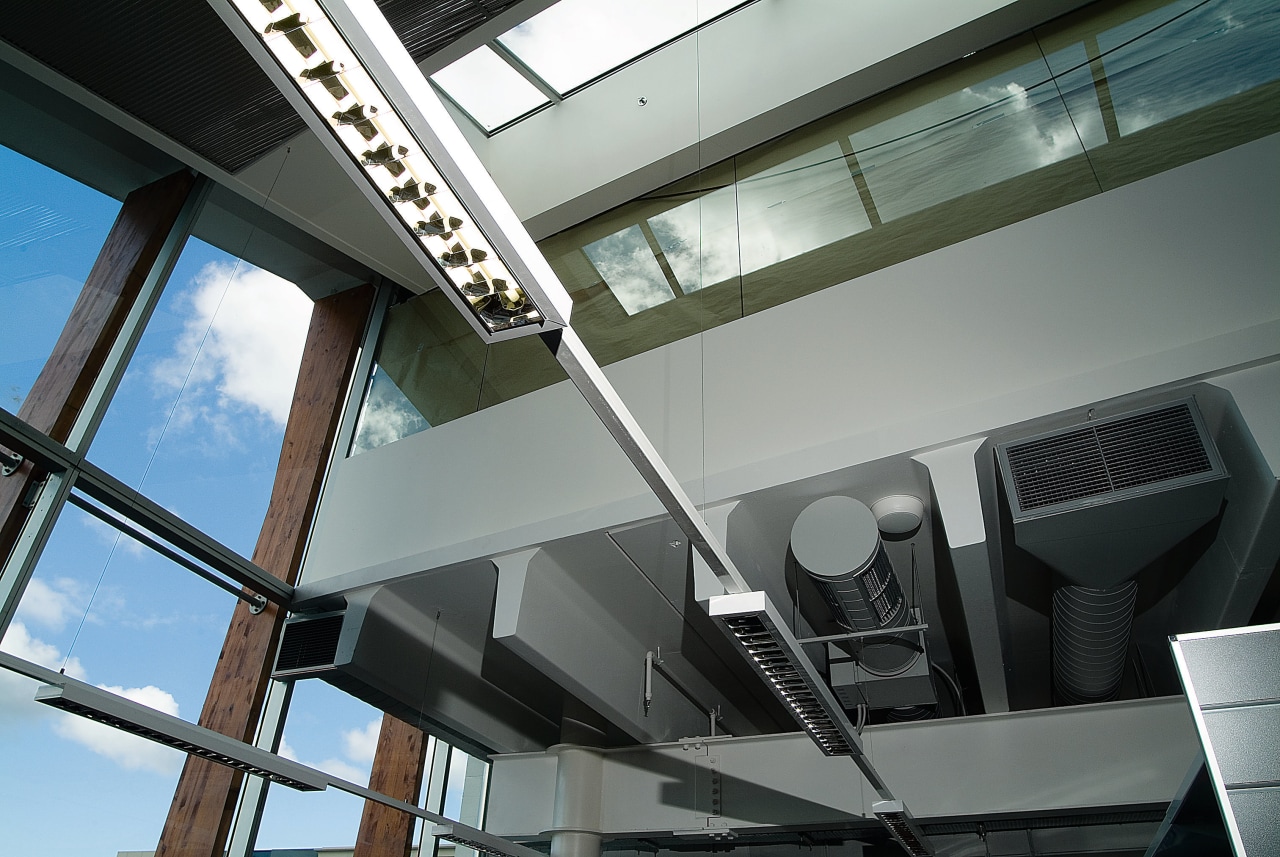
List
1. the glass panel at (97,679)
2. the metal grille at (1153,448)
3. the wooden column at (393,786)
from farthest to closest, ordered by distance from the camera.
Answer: the wooden column at (393,786), the glass panel at (97,679), the metal grille at (1153,448)

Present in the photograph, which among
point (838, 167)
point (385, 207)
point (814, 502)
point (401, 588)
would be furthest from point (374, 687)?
point (385, 207)

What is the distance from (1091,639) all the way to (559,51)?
3.86 meters

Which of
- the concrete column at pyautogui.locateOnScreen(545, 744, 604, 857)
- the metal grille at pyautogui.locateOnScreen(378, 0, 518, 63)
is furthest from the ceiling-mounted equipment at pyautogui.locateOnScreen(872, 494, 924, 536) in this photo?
the concrete column at pyautogui.locateOnScreen(545, 744, 604, 857)

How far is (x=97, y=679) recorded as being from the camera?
3611 millimetres

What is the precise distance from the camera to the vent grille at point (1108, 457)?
275cm

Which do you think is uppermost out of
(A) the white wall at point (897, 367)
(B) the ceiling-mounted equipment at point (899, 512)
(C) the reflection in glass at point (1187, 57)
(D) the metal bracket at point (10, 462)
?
(C) the reflection in glass at point (1187, 57)

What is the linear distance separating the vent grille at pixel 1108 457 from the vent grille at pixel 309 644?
339 cm

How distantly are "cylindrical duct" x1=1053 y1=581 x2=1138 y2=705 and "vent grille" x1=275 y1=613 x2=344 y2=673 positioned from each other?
3.52 m

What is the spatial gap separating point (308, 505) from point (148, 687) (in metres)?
1.29

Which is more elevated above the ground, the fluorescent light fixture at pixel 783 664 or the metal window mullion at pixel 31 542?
the metal window mullion at pixel 31 542

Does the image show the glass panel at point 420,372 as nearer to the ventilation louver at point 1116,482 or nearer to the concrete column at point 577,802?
the concrete column at point 577,802

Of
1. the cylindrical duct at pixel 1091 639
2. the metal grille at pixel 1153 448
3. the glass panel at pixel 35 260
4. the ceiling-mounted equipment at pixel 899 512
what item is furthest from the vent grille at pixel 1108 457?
the glass panel at pixel 35 260

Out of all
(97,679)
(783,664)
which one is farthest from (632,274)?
(97,679)

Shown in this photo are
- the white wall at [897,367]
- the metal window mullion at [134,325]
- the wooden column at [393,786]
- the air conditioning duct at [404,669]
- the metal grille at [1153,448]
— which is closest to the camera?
the metal grille at [1153,448]
